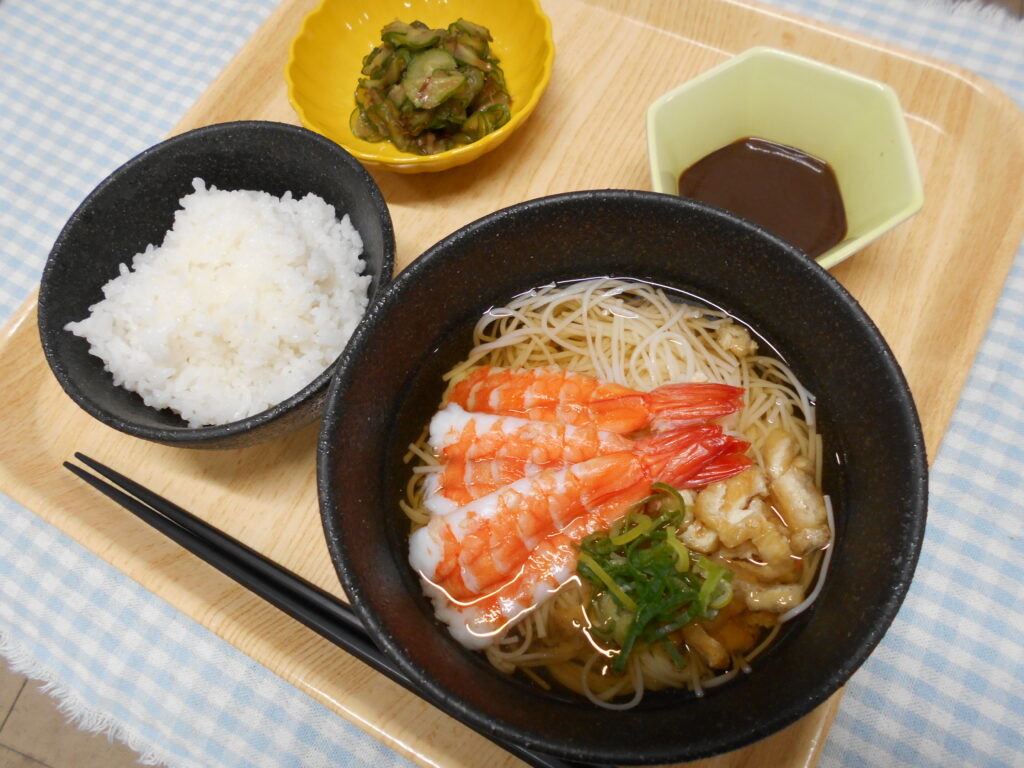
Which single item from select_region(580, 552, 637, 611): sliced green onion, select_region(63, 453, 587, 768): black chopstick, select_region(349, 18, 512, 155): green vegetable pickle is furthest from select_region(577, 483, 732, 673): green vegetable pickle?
select_region(349, 18, 512, 155): green vegetable pickle

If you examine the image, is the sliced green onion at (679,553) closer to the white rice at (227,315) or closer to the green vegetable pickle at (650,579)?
the green vegetable pickle at (650,579)

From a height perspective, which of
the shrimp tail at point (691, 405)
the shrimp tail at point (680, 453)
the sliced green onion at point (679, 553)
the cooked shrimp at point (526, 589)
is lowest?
the cooked shrimp at point (526, 589)

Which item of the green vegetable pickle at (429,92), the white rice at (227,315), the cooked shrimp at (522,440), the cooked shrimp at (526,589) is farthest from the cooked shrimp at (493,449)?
the green vegetable pickle at (429,92)

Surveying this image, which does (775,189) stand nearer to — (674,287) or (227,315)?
(674,287)

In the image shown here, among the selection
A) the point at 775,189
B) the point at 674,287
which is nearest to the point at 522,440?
the point at 674,287

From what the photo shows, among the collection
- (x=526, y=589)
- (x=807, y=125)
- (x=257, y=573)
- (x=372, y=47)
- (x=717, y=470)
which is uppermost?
(x=807, y=125)

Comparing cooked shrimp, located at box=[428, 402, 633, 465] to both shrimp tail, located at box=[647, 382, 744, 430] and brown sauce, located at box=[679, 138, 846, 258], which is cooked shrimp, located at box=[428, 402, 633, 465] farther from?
brown sauce, located at box=[679, 138, 846, 258]
